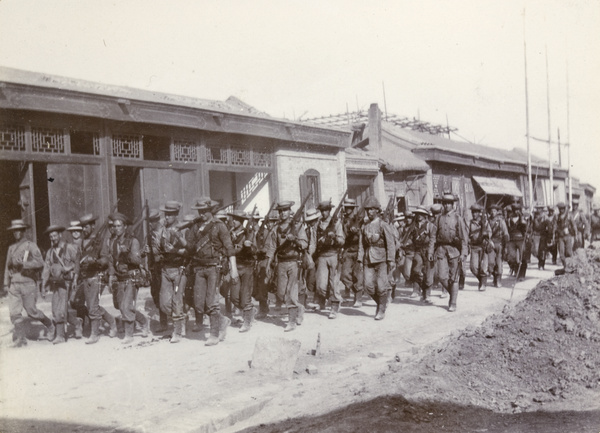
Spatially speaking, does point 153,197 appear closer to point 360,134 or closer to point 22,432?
point 22,432

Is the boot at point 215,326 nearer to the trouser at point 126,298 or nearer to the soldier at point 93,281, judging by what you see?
the trouser at point 126,298

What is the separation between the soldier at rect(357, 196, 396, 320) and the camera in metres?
9.94

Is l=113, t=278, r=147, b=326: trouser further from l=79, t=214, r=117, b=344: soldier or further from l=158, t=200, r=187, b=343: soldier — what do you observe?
l=158, t=200, r=187, b=343: soldier

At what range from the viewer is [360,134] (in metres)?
24.9

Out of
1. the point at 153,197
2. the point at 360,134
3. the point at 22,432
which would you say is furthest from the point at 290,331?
the point at 360,134

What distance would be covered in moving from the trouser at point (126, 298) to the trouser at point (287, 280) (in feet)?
7.95

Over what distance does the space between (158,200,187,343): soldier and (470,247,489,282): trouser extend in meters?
7.35

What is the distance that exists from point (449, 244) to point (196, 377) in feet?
20.7

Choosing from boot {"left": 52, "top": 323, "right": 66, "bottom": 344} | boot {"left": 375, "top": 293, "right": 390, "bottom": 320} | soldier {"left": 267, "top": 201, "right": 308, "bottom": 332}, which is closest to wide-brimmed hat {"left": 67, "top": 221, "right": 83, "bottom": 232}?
boot {"left": 52, "top": 323, "right": 66, "bottom": 344}

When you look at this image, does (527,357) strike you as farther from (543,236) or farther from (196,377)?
(543,236)

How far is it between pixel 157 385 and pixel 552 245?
14431 millimetres

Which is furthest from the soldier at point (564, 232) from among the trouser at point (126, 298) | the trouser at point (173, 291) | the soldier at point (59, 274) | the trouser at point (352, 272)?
the soldier at point (59, 274)

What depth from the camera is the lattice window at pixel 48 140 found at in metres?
11.0

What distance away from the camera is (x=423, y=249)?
38.6ft
